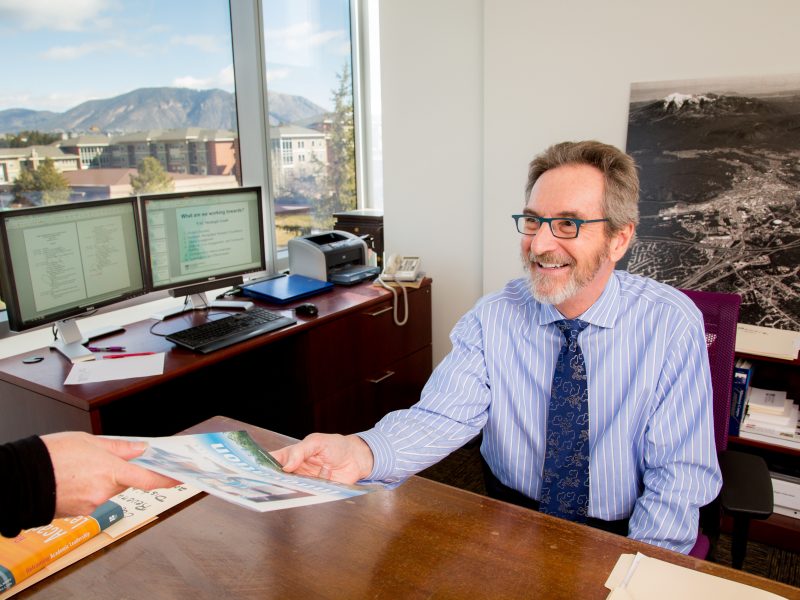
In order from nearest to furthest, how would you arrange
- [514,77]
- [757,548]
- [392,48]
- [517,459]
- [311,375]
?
[517,459] < [757,548] < [311,375] < [514,77] < [392,48]

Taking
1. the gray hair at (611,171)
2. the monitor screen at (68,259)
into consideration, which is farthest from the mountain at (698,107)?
the monitor screen at (68,259)

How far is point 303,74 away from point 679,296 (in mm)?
2655

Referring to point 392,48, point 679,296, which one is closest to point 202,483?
point 679,296

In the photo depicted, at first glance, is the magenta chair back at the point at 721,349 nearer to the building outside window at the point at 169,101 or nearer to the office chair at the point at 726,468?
the office chair at the point at 726,468

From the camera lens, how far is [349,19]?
374cm

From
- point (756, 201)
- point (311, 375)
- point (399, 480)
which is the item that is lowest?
point (311, 375)

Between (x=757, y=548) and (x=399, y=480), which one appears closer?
(x=399, y=480)

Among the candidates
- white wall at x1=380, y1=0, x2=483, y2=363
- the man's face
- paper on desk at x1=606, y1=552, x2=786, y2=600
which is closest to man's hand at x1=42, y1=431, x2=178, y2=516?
paper on desk at x1=606, y1=552, x2=786, y2=600

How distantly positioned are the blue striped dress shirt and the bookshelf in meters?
1.08

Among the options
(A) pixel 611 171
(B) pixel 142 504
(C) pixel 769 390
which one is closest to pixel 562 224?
(A) pixel 611 171

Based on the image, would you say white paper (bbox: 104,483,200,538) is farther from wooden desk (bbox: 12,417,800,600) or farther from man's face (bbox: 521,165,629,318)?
man's face (bbox: 521,165,629,318)

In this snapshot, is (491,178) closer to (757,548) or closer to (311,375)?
(311,375)

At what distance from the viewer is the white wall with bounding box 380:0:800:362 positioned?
2.37 metres

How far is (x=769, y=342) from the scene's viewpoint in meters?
2.30
